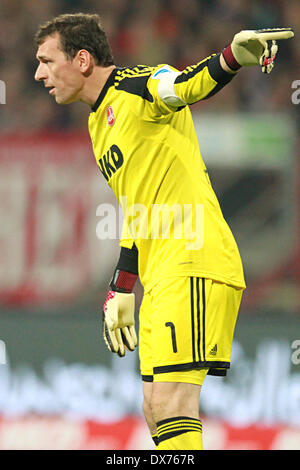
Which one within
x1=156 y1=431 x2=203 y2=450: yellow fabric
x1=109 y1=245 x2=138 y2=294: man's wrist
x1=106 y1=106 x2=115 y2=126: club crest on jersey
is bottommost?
x1=156 y1=431 x2=203 y2=450: yellow fabric

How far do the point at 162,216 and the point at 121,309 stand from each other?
55 centimetres

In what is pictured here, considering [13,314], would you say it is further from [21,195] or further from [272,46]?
[272,46]

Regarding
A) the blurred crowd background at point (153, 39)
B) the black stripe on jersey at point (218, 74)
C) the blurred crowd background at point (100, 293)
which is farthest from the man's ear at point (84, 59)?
the blurred crowd background at point (153, 39)

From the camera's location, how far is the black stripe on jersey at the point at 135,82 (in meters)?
3.61

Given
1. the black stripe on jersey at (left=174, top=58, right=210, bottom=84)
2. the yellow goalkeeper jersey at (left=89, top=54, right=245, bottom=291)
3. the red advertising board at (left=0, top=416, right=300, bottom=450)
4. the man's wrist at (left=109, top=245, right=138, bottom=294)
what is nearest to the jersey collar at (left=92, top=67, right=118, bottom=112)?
the yellow goalkeeper jersey at (left=89, top=54, right=245, bottom=291)

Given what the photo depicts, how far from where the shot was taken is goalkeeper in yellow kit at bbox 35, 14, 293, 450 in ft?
11.6

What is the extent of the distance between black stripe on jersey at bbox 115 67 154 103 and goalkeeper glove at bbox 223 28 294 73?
18.3 inches

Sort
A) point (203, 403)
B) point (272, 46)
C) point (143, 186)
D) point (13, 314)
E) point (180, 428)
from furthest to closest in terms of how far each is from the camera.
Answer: point (13, 314)
point (203, 403)
point (143, 186)
point (180, 428)
point (272, 46)

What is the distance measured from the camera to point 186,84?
3320mm

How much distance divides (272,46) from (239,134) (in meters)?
3.18

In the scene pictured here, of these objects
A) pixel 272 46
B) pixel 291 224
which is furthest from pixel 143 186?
pixel 291 224

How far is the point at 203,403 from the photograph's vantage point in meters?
6.00

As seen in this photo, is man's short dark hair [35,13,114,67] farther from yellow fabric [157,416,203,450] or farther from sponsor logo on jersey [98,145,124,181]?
yellow fabric [157,416,203,450]

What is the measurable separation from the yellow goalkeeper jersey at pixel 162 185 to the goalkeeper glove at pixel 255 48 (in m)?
0.42
